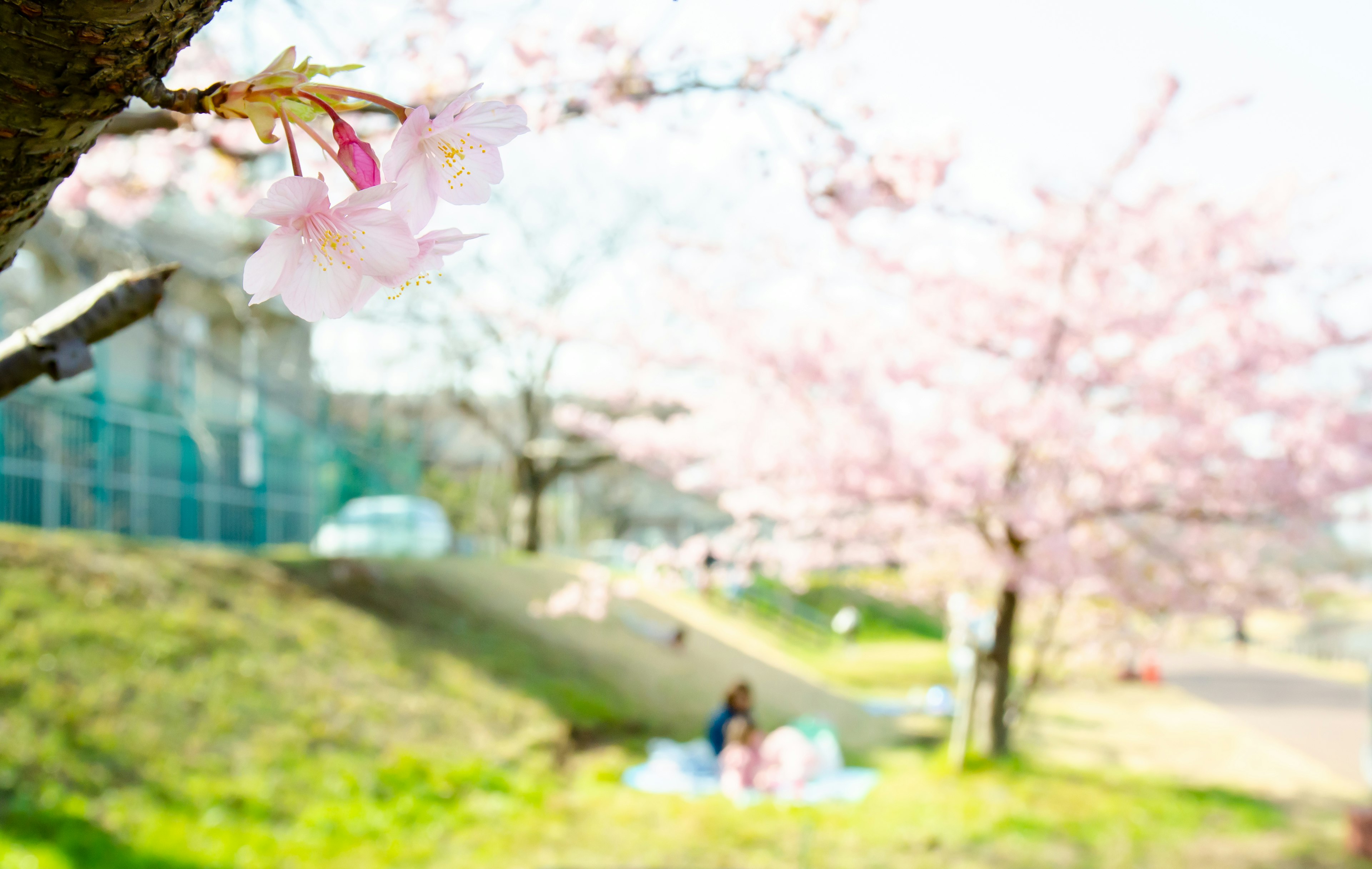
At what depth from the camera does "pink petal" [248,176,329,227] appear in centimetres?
81

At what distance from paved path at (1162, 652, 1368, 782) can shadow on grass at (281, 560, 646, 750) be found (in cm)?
738

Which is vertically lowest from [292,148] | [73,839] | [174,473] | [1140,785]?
[1140,785]

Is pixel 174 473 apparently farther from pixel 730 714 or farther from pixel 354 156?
pixel 354 156

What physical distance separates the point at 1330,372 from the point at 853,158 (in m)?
6.56

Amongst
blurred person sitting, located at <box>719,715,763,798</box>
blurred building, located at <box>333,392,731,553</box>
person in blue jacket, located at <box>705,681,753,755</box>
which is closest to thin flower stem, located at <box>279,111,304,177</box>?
blurred person sitting, located at <box>719,715,763,798</box>

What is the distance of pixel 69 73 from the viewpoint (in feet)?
3.13

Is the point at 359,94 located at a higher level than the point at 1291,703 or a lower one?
higher

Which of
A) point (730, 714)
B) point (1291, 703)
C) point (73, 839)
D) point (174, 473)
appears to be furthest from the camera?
point (1291, 703)

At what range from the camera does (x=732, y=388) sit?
909 centimetres

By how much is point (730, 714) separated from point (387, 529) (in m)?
11.7

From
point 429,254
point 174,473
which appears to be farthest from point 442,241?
point 174,473

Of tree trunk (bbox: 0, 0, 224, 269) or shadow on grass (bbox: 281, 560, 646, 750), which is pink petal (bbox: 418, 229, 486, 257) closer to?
tree trunk (bbox: 0, 0, 224, 269)

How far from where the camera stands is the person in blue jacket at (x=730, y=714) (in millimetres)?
7691

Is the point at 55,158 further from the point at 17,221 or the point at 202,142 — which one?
the point at 202,142
